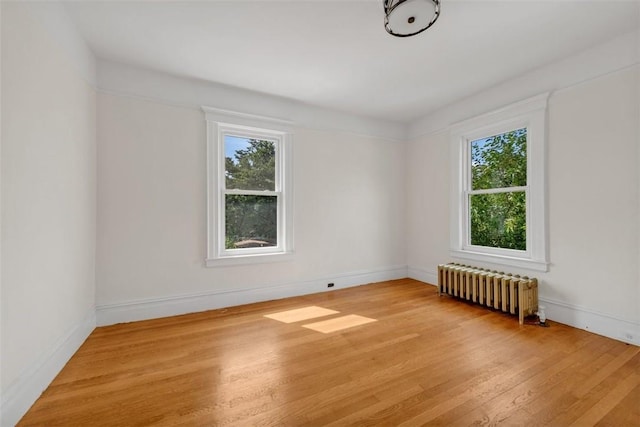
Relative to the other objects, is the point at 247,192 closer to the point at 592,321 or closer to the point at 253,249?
the point at 253,249

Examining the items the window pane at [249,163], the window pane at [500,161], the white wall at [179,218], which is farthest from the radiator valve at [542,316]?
the window pane at [249,163]

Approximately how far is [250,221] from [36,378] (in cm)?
239

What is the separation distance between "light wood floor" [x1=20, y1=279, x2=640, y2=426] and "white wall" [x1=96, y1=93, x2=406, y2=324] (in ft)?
1.33

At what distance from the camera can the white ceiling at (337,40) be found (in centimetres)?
218

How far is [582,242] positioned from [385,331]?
2198 mm

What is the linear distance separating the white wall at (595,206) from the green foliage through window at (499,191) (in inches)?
13.9

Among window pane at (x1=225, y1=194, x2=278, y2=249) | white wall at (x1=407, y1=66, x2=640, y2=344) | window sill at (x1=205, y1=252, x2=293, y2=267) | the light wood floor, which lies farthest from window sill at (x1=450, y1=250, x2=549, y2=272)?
window pane at (x1=225, y1=194, x2=278, y2=249)

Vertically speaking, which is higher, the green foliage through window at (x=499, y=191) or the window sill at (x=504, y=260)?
the green foliage through window at (x=499, y=191)

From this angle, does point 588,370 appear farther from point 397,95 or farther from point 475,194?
point 397,95

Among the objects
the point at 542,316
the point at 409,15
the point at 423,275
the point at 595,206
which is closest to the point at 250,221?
the point at 409,15

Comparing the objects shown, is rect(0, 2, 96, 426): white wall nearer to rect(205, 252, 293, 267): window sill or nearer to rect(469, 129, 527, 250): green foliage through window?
rect(205, 252, 293, 267): window sill

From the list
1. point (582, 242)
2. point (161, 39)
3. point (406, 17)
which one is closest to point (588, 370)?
point (582, 242)

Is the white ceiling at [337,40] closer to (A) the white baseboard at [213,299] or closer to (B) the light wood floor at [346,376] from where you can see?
(A) the white baseboard at [213,299]

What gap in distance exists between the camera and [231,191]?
142 inches
